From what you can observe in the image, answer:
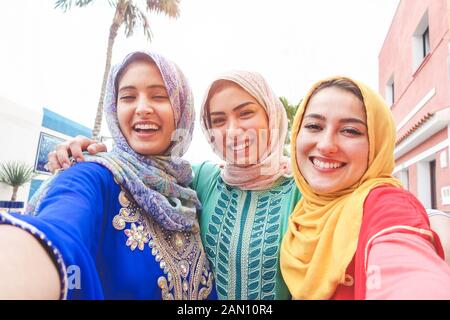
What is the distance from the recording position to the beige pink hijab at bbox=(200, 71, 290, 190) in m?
1.16

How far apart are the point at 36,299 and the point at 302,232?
70 cm

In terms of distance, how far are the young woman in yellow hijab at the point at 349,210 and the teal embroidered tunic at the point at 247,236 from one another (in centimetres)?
6

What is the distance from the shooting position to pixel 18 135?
825 centimetres

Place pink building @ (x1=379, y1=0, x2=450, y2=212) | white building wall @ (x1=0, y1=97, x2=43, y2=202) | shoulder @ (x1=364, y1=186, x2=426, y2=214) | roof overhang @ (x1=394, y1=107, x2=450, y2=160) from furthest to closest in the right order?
white building wall @ (x1=0, y1=97, x2=43, y2=202), pink building @ (x1=379, y1=0, x2=450, y2=212), roof overhang @ (x1=394, y1=107, x2=450, y2=160), shoulder @ (x1=364, y1=186, x2=426, y2=214)

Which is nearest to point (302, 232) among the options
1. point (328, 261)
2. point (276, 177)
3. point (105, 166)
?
point (328, 261)

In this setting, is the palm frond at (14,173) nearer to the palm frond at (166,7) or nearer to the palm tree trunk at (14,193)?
the palm tree trunk at (14,193)

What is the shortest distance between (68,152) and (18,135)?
8892 mm

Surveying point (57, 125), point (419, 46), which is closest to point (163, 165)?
point (419, 46)

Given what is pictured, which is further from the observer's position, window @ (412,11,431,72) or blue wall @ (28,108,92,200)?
blue wall @ (28,108,92,200)

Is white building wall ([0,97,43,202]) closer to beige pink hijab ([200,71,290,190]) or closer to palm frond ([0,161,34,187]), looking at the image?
palm frond ([0,161,34,187])

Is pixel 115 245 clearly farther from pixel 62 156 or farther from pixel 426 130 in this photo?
pixel 426 130

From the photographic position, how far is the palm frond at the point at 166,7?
7.67 meters

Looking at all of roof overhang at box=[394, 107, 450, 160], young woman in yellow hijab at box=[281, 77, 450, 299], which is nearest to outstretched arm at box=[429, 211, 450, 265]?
young woman in yellow hijab at box=[281, 77, 450, 299]

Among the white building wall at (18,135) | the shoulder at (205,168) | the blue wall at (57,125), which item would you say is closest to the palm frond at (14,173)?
the white building wall at (18,135)
